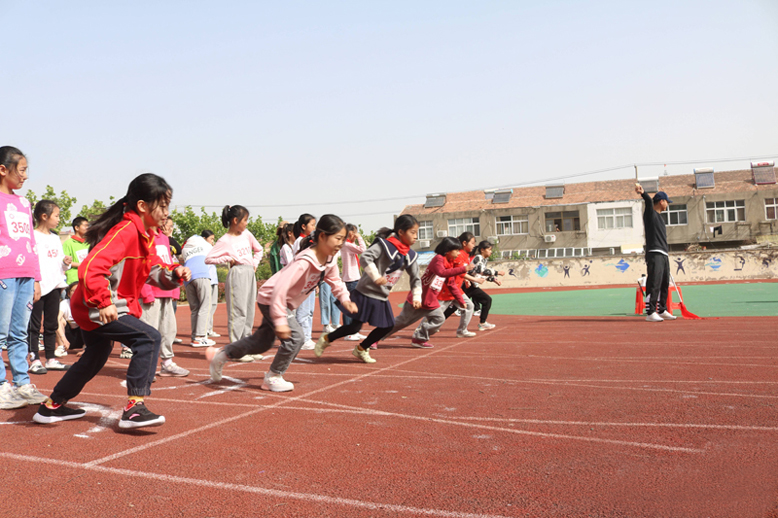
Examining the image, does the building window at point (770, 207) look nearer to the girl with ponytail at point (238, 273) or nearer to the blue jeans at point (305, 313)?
the blue jeans at point (305, 313)

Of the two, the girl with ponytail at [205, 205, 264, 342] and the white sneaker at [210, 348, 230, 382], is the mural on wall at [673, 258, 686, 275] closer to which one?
the girl with ponytail at [205, 205, 264, 342]

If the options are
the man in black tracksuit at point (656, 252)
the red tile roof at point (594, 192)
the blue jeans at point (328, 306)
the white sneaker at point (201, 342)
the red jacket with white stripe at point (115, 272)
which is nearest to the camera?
the red jacket with white stripe at point (115, 272)

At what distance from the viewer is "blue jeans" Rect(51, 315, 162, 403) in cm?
381

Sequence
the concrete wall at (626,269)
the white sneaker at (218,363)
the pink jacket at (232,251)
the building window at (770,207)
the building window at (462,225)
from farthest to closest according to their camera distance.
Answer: the building window at (462,225) → the building window at (770,207) → the concrete wall at (626,269) → the pink jacket at (232,251) → the white sneaker at (218,363)

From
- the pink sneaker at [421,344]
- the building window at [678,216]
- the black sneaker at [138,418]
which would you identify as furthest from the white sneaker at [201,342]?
the building window at [678,216]

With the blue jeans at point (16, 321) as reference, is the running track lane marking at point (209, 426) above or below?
below

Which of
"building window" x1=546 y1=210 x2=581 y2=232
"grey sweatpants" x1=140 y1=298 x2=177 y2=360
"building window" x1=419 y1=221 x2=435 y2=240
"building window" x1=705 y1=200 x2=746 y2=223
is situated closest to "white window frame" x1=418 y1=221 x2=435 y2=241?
"building window" x1=419 y1=221 x2=435 y2=240

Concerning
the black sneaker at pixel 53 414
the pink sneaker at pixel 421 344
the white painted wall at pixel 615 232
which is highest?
the white painted wall at pixel 615 232

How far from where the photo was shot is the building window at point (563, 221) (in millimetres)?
49406

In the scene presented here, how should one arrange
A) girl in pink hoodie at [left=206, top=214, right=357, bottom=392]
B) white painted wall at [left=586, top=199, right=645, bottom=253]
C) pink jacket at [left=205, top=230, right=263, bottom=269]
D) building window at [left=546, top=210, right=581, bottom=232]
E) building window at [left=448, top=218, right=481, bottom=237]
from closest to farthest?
girl in pink hoodie at [left=206, top=214, right=357, bottom=392], pink jacket at [left=205, top=230, right=263, bottom=269], white painted wall at [left=586, top=199, right=645, bottom=253], building window at [left=546, top=210, right=581, bottom=232], building window at [left=448, top=218, right=481, bottom=237]

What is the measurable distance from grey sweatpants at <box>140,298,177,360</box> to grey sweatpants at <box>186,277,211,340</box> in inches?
64.3

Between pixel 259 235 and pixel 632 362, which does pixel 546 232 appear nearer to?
pixel 259 235

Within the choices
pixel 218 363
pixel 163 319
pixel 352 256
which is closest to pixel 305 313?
pixel 352 256

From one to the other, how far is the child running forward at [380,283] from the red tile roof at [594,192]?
44744 mm
